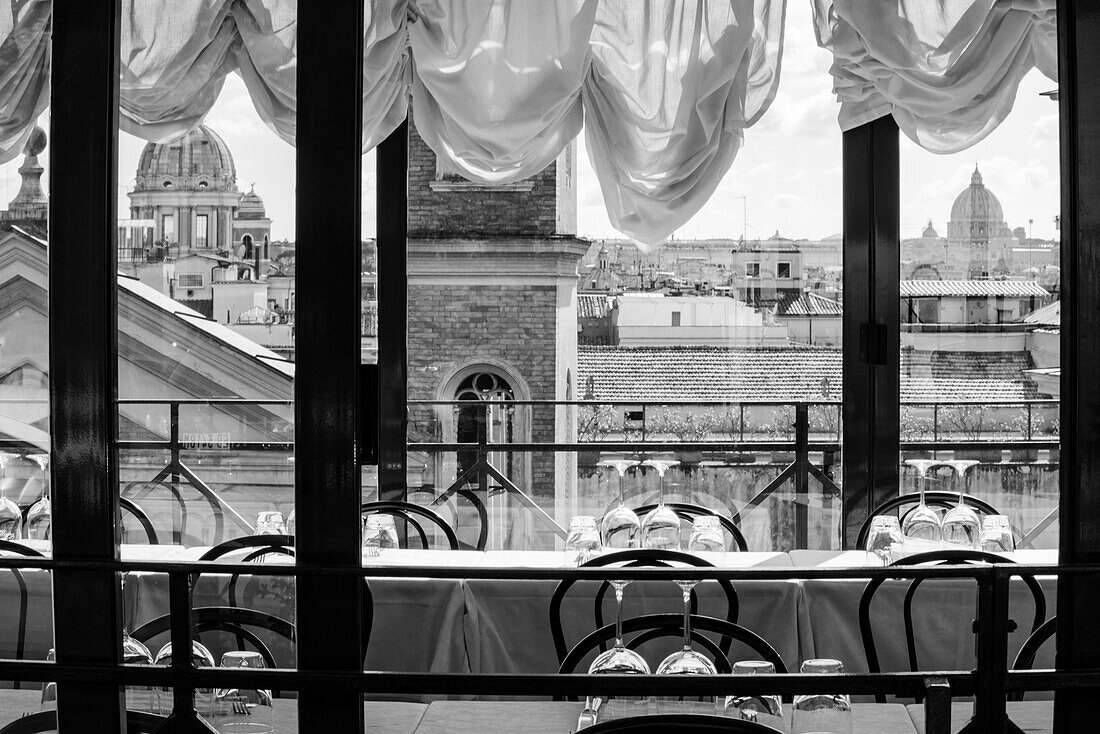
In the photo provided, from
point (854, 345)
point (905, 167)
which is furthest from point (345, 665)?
point (905, 167)

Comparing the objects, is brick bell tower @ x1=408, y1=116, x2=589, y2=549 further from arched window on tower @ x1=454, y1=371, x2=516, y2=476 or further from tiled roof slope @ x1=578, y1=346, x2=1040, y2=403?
tiled roof slope @ x1=578, y1=346, x2=1040, y2=403

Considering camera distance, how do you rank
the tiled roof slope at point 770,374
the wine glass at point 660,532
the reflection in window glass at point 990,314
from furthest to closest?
the tiled roof slope at point 770,374 → the reflection in window glass at point 990,314 → the wine glass at point 660,532

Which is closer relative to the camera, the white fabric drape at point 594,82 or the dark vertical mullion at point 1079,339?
the dark vertical mullion at point 1079,339

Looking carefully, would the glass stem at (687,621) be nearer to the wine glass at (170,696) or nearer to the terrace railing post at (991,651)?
the terrace railing post at (991,651)

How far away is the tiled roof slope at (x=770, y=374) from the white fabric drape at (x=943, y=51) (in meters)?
1.81

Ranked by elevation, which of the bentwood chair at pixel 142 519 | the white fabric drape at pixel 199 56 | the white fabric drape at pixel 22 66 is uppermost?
the white fabric drape at pixel 199 56

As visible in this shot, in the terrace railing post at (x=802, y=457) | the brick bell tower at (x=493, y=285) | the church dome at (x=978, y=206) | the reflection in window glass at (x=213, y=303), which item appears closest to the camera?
the reflection in window glass at (x=213, y=303)

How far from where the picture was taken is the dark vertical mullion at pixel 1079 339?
1.53 metres

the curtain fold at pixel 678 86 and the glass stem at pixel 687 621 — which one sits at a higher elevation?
the curtain fold at pixel 678 86

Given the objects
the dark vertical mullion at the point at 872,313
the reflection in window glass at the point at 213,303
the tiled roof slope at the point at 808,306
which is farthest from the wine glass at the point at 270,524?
the tiled roof slope at the point at 808,306

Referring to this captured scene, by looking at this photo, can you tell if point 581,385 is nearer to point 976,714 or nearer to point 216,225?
point 216,225

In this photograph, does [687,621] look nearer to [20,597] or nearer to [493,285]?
[20,597]

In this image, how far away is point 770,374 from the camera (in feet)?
25.5

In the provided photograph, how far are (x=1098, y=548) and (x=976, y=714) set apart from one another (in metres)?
0.35
